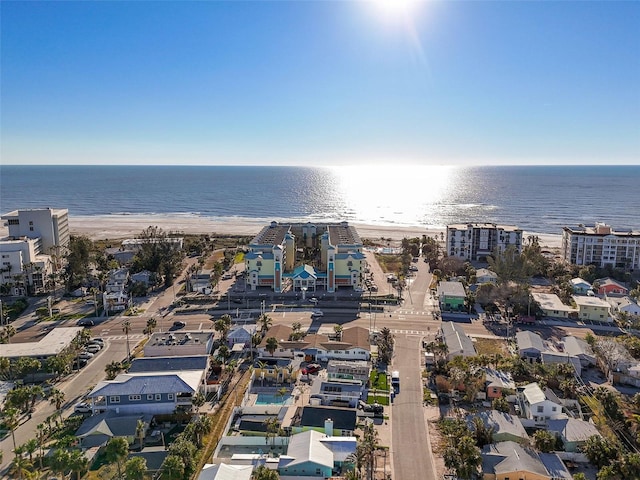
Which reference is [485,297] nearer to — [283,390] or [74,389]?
[283,390]

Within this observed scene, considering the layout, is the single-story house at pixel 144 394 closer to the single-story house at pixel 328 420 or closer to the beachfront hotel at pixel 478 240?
the single-story house at pixel 328 420

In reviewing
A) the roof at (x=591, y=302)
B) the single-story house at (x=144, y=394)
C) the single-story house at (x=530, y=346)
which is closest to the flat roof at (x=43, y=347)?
the single-story house at (x=144, y=394)

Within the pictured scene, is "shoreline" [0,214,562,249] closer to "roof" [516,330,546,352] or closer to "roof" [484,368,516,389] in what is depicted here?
"roof" [516,330,546,352]

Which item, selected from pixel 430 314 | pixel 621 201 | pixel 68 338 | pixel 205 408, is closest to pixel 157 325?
pixel 68 338

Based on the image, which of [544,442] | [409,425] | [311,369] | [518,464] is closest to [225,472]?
[409,425]

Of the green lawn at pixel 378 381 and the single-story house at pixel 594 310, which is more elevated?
the single-story house at pixel 594 310

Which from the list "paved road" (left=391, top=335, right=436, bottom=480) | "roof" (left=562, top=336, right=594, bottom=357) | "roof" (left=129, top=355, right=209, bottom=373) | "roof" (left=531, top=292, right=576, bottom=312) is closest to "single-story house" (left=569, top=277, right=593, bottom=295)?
"roof" (left=531, top=292, right=576, bottom=312)
